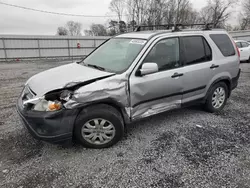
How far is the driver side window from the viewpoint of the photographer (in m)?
3.19

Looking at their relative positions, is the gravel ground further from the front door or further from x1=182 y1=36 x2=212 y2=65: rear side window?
x1=182 y1=36 x2=212 y2=65: rear side window

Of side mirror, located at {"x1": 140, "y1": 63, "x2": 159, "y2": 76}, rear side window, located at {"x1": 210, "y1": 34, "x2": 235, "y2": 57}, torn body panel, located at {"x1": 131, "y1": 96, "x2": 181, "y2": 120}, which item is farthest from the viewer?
rear side window, located at {"x1": 210, "y1": 34, "x2": 235, "y2": 57}

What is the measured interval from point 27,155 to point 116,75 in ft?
5.85

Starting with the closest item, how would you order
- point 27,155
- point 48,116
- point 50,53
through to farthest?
point 48,116 < point 27,155 < point 50,53

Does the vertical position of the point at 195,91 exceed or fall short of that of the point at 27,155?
it exceeds it

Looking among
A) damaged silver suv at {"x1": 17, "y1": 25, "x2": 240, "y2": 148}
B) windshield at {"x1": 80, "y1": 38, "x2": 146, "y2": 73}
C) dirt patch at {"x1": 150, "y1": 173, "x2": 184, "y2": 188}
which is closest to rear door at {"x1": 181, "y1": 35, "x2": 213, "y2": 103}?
damaged silver suv at {"x1": 17, "y1": 25, "x2": 240, "y2": 148}

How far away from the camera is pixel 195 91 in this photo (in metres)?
3.76

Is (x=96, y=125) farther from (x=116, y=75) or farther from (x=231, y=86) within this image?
(x=231, y=86)

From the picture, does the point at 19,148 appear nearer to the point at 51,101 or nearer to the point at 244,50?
the point at 51,101

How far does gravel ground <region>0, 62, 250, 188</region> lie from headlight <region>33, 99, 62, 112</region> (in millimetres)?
767

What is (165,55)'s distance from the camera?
3340 mm

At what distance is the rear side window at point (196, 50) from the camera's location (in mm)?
3566

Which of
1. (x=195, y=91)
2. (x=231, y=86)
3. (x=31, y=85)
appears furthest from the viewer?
(x=231, y=86)

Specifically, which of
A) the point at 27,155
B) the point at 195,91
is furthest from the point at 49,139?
the point at 195,91
